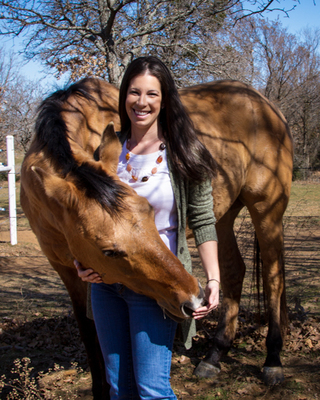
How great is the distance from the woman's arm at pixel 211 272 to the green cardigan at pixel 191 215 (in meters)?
0.04

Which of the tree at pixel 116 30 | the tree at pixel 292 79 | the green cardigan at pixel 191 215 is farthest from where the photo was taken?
the tree at pixel 292 79

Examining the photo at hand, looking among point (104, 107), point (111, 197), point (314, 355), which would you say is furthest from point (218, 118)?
point (314, 355)

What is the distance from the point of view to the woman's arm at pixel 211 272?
5.71ft

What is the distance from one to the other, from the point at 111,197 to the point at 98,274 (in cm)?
37

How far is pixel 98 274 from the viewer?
5.55ft

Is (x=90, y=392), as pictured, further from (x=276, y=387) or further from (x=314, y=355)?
(x=314, y=355)

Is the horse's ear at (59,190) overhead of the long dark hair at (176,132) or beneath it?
beneath

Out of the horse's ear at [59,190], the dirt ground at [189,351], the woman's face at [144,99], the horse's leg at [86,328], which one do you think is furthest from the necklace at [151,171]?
the dirt ground at [189,351]

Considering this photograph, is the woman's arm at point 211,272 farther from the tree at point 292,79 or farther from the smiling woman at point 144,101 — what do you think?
the tree at point 292,79

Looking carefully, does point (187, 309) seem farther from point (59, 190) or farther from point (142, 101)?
point (142, 101)

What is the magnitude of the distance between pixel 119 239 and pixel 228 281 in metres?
2.43

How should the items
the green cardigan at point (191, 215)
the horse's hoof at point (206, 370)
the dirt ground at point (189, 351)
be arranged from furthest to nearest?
the horse's hoof at point (206, 370), the dirt ground at point (189, 351), the green cardigan at point (191, 215)

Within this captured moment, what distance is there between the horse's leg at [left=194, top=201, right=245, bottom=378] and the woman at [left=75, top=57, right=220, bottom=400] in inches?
70.9

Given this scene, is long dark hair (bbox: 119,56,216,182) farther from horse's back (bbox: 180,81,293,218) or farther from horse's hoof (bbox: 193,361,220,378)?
horse's hoof (bbox: 193,361,220,378)
